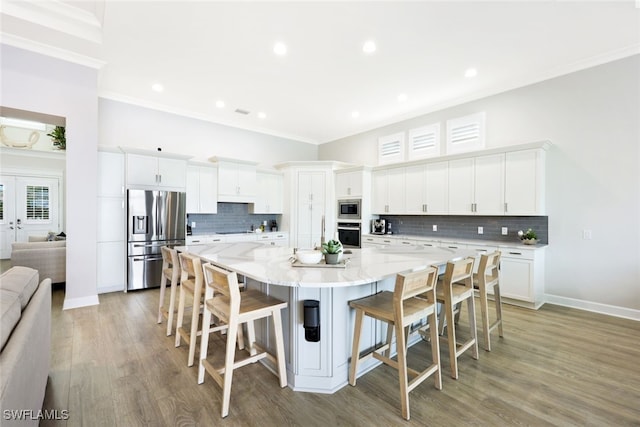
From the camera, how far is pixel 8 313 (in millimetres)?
1343

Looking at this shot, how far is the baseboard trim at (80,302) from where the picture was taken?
12.0 ft

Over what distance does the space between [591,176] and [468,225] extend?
1687 millimetres

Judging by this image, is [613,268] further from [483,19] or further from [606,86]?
[483,19]

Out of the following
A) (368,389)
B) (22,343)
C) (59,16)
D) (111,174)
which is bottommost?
(368,389)

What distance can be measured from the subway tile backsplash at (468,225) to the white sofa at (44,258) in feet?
18.9

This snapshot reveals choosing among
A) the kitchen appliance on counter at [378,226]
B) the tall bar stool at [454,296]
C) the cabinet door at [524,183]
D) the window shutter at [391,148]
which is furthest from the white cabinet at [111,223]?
the cabinet door at [524,183]

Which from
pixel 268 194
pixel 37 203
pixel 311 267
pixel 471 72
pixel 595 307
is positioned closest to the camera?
pixel 311 267

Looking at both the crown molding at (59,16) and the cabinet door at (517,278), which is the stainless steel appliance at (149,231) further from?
the cabinet door at (517,278)

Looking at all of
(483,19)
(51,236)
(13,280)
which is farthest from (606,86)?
(51,236)

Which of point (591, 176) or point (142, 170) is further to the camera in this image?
point (142, 170)

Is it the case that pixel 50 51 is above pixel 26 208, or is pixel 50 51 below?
above

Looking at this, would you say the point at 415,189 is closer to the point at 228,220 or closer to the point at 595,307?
the point at 595,307

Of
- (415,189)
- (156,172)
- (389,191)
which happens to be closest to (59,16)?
(156,172)

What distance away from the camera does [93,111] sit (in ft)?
12.4
